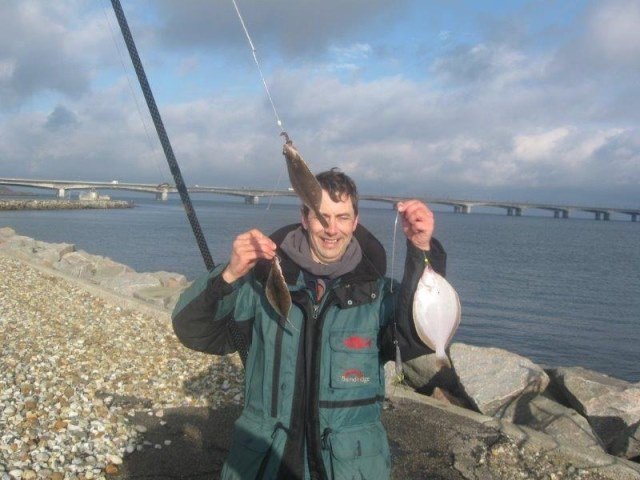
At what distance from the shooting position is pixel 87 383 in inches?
261

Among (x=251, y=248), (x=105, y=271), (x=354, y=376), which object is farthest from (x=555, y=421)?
(x=105, y=271)

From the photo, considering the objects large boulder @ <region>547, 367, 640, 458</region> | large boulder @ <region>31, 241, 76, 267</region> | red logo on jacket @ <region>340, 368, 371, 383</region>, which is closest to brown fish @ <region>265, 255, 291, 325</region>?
red logo on jacket @ <region>340, 368, 371, 383</region>

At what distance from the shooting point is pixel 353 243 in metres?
3.14

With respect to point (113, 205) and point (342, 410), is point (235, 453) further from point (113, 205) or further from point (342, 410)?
point (113, 205)

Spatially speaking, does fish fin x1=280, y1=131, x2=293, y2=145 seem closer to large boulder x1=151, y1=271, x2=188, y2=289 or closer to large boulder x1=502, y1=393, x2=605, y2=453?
large boulder x1=502, y1=393, x2=605, y2=453

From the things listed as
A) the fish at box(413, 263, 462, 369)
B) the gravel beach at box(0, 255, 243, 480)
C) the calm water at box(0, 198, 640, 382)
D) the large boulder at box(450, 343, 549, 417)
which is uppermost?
the fish at box(413, 263, 462, 369)

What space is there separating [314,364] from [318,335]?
14 cm

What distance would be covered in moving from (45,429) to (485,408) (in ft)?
15.5

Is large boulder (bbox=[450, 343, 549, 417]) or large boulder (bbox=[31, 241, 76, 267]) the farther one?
large boulder (bbox=[31, 241, 76, 267])

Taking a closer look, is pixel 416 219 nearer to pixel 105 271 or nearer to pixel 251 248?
pixel 251 248

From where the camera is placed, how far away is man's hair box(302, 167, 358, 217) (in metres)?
2.96

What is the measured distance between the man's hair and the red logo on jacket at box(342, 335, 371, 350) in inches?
25.2

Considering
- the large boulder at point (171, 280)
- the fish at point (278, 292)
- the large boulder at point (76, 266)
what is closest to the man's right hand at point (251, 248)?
the fish at point (278, 292)

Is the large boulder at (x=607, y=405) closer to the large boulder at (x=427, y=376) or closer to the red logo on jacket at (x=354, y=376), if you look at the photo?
the large boulder at (x=427, y=376)
